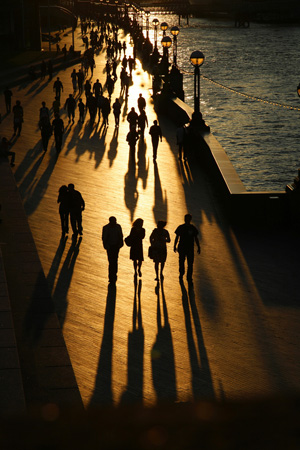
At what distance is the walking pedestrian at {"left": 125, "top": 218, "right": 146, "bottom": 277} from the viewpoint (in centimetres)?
1146

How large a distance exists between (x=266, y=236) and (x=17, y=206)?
5151 millimetres

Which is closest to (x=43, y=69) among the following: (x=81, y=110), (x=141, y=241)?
(x=81, y=110)

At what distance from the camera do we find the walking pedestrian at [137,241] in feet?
37.6

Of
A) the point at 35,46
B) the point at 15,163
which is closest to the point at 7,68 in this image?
the point at 35,46

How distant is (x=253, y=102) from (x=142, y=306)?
53.5 meters

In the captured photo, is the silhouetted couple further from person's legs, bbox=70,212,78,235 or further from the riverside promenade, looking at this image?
the riverside promenade

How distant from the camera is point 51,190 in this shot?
1789 centimetres

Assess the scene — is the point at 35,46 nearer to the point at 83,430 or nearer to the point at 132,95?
the point at 132,95

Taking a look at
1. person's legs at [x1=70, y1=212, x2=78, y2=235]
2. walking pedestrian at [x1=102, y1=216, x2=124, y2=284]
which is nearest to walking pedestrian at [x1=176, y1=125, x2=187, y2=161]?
person's legs at [x1=70, y1=212, x2=78, y2=235]

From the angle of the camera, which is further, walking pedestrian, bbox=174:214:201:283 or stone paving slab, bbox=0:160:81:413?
walking pedestrian, bbox=174:214:201:283

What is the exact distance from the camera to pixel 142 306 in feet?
35.3

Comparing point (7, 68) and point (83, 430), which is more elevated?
point (83, 430)

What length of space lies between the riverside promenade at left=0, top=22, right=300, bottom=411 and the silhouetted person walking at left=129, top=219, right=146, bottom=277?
1.28 feet

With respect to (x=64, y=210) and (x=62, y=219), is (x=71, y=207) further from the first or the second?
(x=62, y=219)
